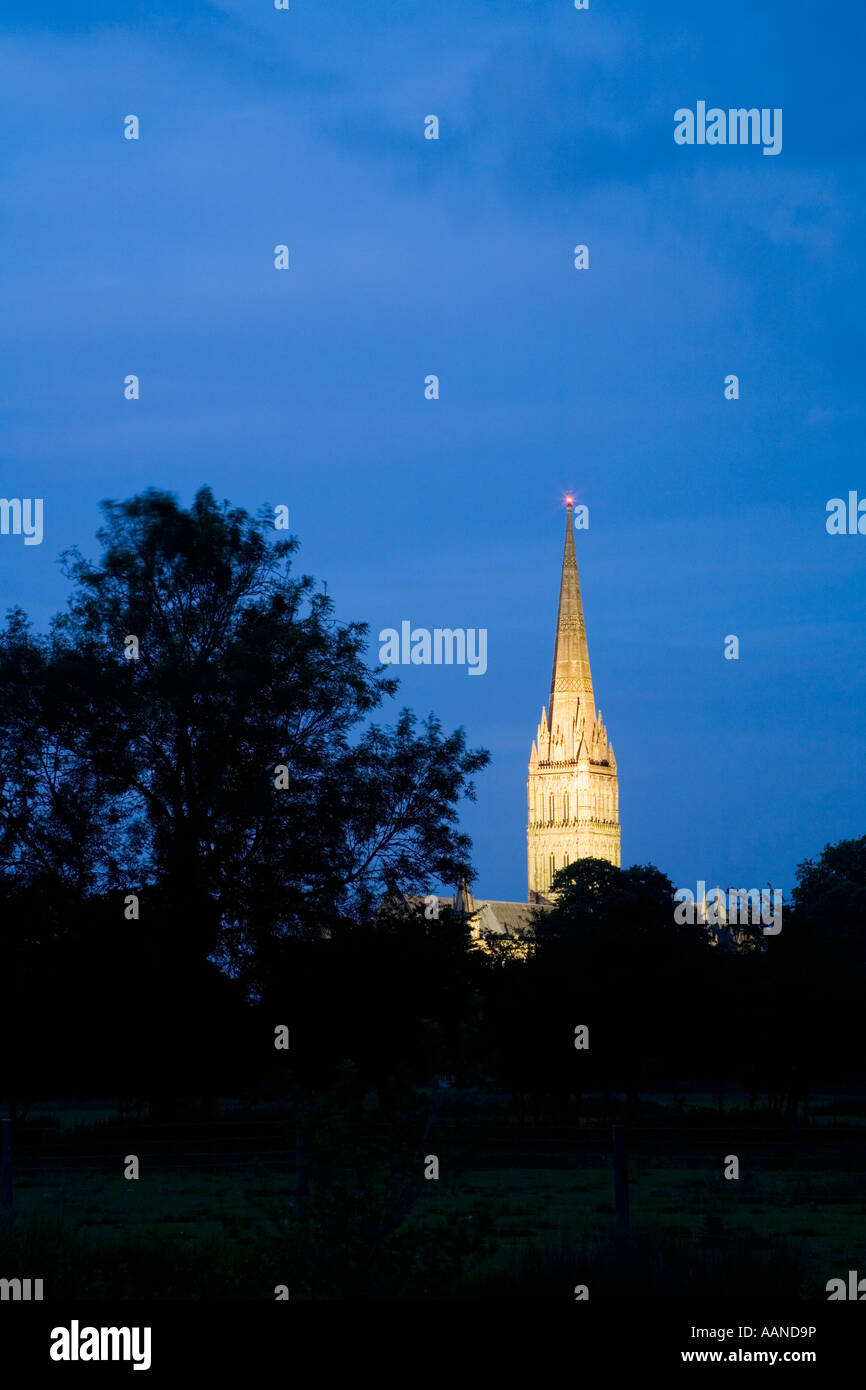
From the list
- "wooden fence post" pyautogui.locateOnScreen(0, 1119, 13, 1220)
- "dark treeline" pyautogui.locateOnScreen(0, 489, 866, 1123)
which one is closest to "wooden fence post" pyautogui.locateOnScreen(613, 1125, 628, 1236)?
"wooden fence post" pyautogui.locateOnScreen(0, 1119, 13, 1220)

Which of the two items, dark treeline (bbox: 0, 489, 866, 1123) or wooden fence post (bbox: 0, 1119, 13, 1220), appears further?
dark treeline (bbox: 0, 489, 866, 1123)

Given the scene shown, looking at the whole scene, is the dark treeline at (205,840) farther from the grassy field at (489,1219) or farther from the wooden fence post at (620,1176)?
the wooden fence post at (620,1176)

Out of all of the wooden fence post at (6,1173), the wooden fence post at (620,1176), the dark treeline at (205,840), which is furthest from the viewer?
the dark treeline at (205,840)

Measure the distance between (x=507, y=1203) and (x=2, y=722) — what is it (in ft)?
80.3

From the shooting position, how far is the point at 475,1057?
41.7ft

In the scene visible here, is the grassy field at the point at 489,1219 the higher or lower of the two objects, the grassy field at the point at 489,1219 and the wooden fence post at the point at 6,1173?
the lower

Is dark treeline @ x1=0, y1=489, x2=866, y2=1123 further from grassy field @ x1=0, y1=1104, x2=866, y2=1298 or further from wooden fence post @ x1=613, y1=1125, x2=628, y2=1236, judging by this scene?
wooden fence post @ x1=613, y1=1125, x2=628, y2=1236

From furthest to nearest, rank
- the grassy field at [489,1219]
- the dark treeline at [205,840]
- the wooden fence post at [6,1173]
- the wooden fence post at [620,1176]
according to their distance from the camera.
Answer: the dark treeline at [205,840] < the wooden fence post at [6,1173] < the wooden fence post at [620,1176] < the grassy field at [489,1219]

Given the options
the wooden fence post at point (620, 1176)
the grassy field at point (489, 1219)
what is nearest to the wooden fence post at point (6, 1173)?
the grassy field at point (489, 1219)

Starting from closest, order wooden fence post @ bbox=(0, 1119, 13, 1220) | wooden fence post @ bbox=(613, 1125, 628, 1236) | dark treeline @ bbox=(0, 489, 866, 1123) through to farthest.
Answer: wooden fence post @ bbox=(613, 1125, 628, 1236) < wooden fence post @ bbox=(0, 1119, 13, 1220) < dark treeline @ bbox=(0, 489, 866, 1123)

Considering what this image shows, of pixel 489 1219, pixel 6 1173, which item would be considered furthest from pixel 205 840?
pixel 489 1219

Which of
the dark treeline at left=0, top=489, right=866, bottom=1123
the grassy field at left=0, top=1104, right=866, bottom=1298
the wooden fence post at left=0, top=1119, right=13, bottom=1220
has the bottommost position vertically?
the grassy field at left=0, top=1104, right=866, bottom=1298
